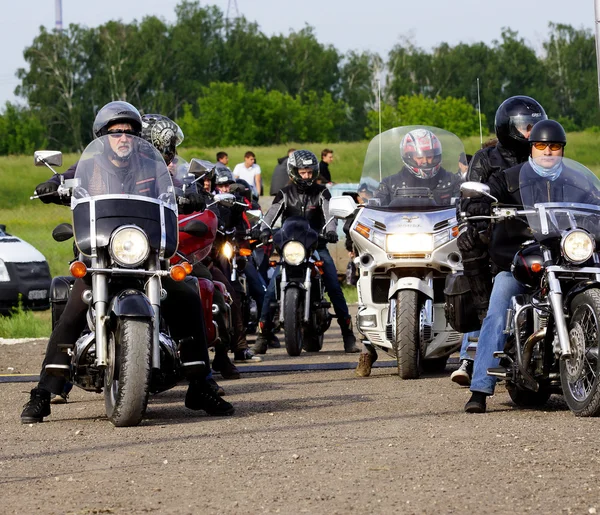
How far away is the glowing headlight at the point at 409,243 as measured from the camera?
32.6 feet

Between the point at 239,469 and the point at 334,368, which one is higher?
the point at 239,469

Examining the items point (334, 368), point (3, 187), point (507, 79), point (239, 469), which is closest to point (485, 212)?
point (239, 469)

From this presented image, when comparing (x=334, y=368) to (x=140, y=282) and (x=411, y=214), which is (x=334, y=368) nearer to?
(x=411, y=214)

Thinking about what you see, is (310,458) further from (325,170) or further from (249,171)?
(249,171)

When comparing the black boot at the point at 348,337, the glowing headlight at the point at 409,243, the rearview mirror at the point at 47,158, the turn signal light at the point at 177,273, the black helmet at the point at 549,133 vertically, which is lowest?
the black boot at the point at 348,337

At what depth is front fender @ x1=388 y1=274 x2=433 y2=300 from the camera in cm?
970

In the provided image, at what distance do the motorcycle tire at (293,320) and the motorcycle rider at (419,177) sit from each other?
1.81 meters

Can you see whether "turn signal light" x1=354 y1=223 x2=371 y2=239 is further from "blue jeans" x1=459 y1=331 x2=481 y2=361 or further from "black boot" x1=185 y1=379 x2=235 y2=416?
"black boot" x1=185 y1=379 x2=235 y2=416

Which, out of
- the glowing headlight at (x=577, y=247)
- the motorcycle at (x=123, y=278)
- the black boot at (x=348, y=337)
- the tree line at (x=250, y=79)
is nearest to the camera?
the motorcycle at (x=123, y=278)

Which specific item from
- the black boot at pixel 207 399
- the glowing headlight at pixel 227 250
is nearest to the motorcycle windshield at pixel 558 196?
the black boot at pixel 207 399

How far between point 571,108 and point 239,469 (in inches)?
3643

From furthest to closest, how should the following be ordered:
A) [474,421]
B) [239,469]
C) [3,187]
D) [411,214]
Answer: [3,187] → [411,214] → [474,421] → [239,469]

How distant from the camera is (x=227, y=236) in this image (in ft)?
41.1

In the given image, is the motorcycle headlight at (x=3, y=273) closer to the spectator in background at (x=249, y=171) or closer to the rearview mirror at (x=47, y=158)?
the spectator in background at (x=249, y=171)
